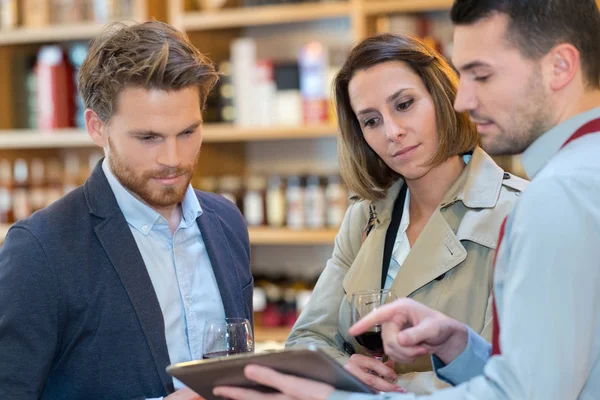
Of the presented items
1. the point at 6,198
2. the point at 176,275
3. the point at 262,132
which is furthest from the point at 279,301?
the point at 176,275

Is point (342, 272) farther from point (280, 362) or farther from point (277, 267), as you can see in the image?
point (277, 267)

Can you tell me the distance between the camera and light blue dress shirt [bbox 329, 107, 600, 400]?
1104 millimetres

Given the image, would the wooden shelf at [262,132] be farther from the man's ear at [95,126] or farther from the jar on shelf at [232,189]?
the man's ear at [95,126]

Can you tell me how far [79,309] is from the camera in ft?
5.90

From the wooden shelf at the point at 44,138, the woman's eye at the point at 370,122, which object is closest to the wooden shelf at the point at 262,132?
the wooden shelf at the point at 44,138

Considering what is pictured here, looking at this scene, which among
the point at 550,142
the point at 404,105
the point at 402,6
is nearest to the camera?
the point at 550,142

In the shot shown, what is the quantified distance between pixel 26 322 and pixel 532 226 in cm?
113

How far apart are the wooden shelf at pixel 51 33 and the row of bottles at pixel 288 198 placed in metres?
1.00

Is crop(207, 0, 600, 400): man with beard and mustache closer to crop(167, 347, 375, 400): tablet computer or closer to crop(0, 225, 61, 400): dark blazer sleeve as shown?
crop(167, 347, 375, 400): tablet computer

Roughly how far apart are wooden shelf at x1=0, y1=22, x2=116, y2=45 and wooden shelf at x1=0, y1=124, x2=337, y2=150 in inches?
19.3

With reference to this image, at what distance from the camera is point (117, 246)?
6.23 feet

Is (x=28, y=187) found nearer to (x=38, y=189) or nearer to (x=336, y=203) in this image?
(x=38, y=189)

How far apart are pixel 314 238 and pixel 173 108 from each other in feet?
5.96

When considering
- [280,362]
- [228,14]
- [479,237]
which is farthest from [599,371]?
[228,14]
